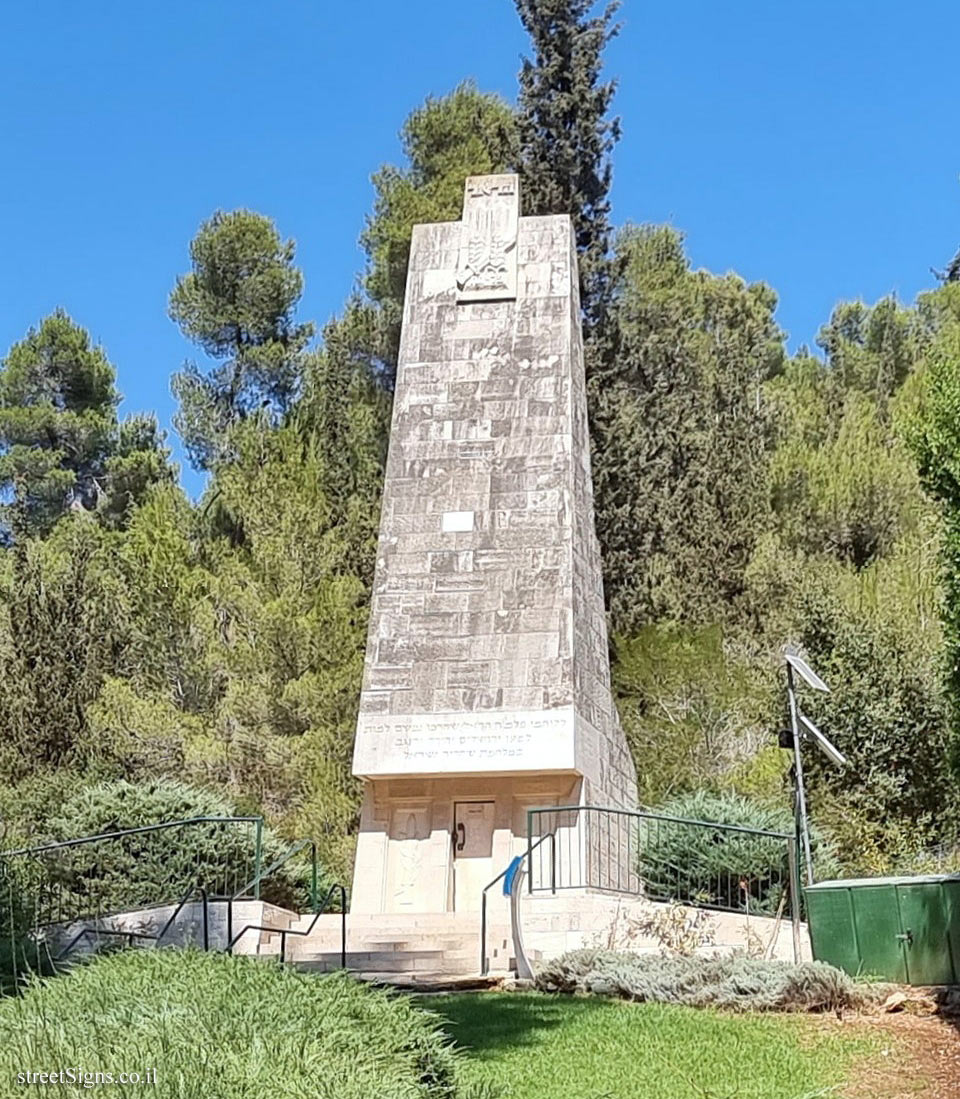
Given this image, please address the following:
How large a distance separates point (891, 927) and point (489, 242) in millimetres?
10747

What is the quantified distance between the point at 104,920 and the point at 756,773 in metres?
9.63

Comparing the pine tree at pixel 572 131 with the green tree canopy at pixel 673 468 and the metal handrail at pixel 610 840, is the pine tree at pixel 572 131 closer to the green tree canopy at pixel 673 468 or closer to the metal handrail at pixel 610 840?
the green tree canopy at pixel 673 468

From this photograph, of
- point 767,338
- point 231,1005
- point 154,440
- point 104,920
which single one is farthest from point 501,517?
point 767,338

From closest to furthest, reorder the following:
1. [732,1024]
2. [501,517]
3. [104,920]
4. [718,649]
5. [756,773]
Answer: [732,1024] → [104,920] → [501,517] → [756,773] → [718,649]

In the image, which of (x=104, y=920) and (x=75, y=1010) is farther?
(x=104, y=920)

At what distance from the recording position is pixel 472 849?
14664 millimetres

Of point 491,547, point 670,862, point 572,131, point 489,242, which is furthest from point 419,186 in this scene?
point 670,862

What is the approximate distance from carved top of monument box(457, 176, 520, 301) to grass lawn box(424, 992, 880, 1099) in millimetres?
10333

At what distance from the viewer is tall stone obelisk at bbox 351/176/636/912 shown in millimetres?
14508

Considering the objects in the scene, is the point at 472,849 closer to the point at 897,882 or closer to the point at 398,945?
the point at 398,945

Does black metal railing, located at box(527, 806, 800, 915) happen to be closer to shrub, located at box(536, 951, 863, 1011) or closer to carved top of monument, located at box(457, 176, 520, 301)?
shrub, located at box(536, 951, 863, 1011)

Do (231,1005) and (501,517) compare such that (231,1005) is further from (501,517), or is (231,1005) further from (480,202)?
(480,202)

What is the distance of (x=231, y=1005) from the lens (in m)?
4.84

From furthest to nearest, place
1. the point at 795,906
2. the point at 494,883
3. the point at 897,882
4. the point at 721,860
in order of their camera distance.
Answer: the point at 721,860
the point at 494,883
the point at 795,906
the point at 897,882
